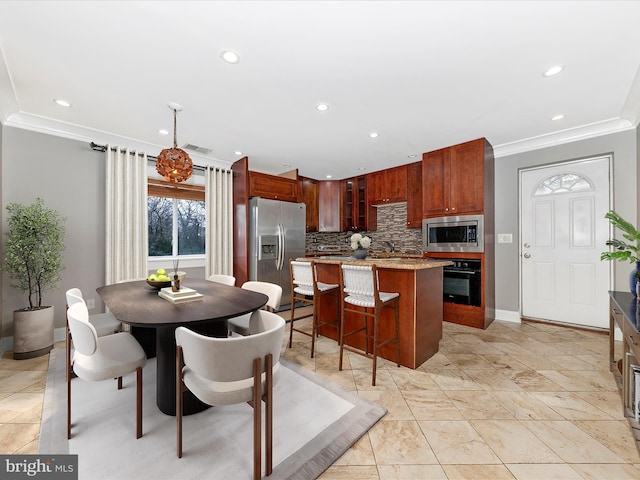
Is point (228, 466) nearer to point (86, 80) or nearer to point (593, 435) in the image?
point (593, 435)

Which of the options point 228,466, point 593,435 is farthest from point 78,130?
point 593,435

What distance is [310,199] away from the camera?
5773mm

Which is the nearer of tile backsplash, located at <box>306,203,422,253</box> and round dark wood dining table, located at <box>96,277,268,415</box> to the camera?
round dark wood dining table, located at <box>96,277,268,415</box>

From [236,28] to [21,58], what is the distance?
1.65 metres

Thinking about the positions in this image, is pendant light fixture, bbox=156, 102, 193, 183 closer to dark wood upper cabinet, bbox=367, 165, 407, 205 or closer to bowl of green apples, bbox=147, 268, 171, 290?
Answer: bowl of green apples, bbox=147, 268, 171, 290

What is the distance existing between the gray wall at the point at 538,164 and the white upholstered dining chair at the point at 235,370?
386 cm

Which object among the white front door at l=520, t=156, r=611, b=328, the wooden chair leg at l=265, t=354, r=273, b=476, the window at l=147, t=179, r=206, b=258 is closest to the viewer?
the wooden chair leg at l=265, t=354, r=273, b=476

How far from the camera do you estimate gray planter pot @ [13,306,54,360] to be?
8.77 feet

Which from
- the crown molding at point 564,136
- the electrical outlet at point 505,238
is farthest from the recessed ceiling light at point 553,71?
the electrical outlet at point 505,238

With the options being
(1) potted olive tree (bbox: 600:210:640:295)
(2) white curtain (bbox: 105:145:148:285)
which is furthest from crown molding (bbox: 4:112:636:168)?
(1) potted olive tree (bbox: 600:210:640:295)

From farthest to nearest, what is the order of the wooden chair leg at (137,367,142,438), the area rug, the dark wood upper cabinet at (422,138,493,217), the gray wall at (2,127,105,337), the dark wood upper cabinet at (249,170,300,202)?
1. the dark wood upper cabinet at (249,170,300,202)
2. the dark wood upper cabinet at (422,138,493,217)
3. the gray wall at (2,127,105,337)
4. the wooden chair leg at (137,367,142,438)
5. the area rug

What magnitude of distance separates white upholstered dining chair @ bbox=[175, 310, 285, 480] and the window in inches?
154

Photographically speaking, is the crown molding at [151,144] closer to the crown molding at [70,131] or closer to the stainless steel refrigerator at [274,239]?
the crown molding at [70,131]

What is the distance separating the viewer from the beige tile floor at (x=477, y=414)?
1.43m
